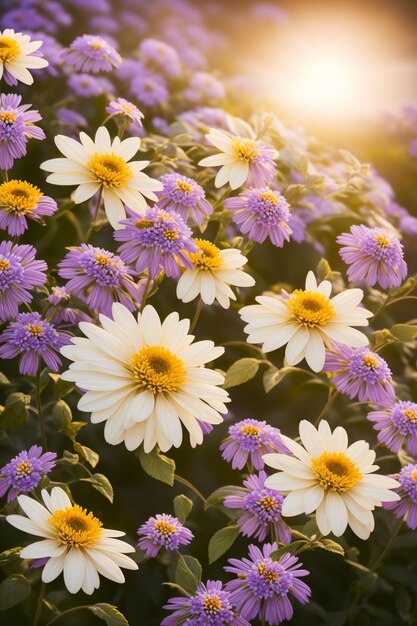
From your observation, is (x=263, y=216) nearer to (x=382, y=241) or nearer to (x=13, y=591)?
(x=382, y=241)

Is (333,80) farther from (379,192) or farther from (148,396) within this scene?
(148,396)

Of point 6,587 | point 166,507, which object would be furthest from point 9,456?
point 6,587

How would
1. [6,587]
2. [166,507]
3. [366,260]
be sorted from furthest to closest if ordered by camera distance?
[166,507] < [366,260] < [6,587]

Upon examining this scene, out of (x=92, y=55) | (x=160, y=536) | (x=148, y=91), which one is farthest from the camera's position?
(x=148, y=91)

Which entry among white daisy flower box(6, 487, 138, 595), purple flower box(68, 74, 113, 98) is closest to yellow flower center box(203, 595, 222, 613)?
white daisy flower box(6, 487, 138, 595)

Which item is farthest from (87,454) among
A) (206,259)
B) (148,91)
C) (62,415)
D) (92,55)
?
(148,91)

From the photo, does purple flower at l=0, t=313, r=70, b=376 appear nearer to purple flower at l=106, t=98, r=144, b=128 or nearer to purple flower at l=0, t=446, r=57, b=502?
purple flower at l=0, t=446, r=57, b=502
